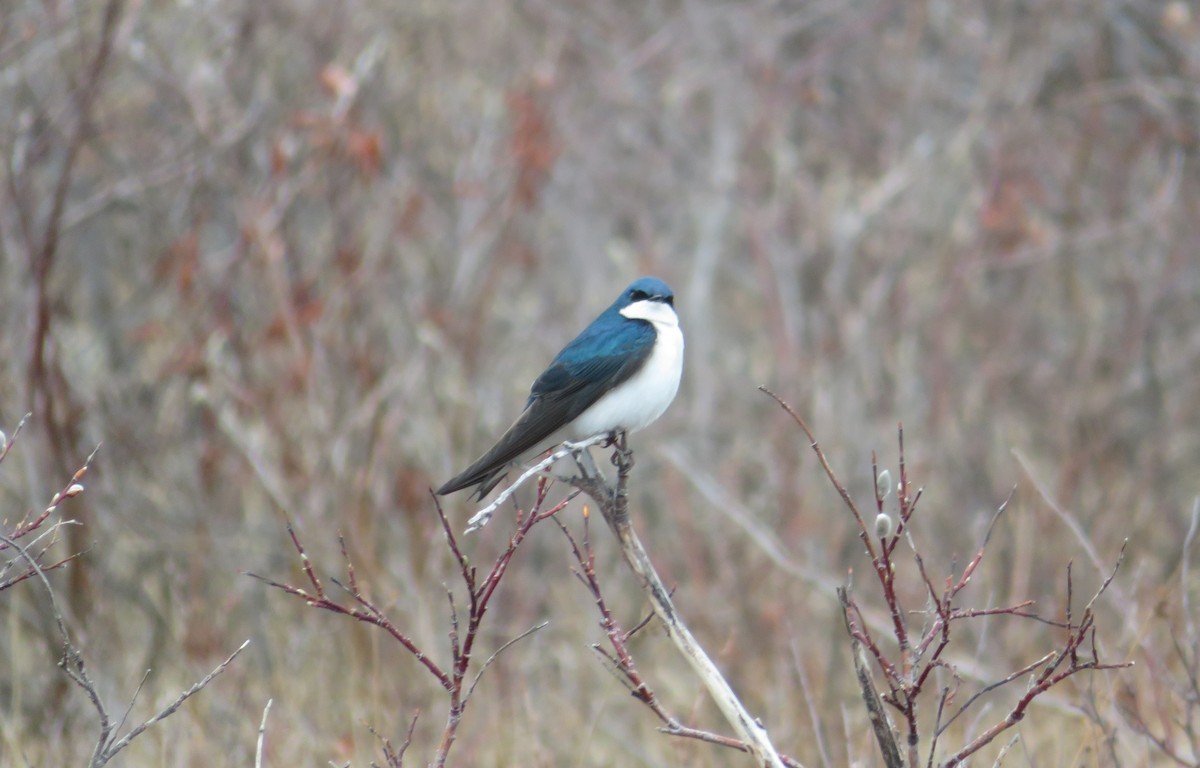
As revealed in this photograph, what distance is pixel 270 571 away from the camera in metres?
6.64

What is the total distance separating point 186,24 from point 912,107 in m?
3.68

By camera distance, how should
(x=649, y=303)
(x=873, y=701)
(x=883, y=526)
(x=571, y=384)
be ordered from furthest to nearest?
1. (x=649, y=303)
2. (x=571, y=384)
3. (x=873, y=701)
4. (x=883, y=526)

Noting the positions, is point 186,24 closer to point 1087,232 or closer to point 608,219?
point 608,219

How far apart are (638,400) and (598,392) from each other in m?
0.12

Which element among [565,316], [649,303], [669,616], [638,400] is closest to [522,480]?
[669,616]

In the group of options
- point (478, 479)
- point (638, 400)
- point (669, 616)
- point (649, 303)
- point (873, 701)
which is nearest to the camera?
point (873, 701)

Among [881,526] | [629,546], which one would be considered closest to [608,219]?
[629,546]

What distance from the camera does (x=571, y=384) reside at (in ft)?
12.4

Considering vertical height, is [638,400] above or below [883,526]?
above

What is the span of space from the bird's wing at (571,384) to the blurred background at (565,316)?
4.23ft

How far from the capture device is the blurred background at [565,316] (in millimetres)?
5312

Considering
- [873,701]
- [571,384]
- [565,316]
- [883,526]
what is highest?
[565,316]

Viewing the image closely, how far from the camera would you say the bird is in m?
3.63

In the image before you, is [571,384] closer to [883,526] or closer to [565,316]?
[883,526]
